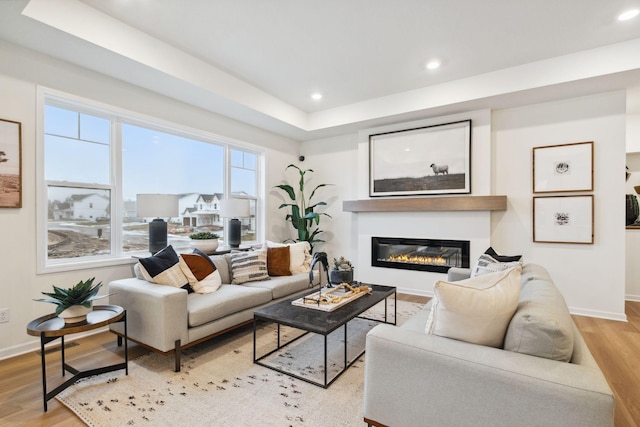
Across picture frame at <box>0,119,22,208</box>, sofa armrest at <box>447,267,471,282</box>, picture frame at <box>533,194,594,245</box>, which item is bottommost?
sofa armrest at <box>447,267,471,282</box>

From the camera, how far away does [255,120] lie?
4.54 m

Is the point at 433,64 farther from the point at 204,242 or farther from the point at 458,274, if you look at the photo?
the point at 204,242

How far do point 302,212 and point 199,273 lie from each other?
282 cm

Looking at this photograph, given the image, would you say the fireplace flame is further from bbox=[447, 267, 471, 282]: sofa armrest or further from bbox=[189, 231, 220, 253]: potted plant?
bbox=[189, 231, 220, 253]: potted plant

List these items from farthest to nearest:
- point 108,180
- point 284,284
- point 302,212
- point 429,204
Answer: point 302,212 → point 429,204 → point 284,284 → point 108,180

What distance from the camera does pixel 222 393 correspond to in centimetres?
203

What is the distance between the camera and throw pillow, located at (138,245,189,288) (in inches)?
103

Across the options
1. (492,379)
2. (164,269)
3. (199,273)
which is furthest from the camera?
(199,273)

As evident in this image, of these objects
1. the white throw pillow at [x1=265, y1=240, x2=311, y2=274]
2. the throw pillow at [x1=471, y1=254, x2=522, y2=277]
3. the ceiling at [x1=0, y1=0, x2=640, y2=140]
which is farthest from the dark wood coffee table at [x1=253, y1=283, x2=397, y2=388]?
the ceiling at [x1=0, y1=0, x2=640, y2=140]

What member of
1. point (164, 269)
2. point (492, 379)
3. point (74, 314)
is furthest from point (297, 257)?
point (492, 379)

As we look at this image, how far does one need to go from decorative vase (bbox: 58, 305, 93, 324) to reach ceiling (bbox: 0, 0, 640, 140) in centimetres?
207

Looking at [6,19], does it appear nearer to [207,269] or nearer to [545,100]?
[207,269]

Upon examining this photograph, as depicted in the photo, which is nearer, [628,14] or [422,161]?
[628,14]

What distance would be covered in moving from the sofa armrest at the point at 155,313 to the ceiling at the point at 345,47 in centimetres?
205
